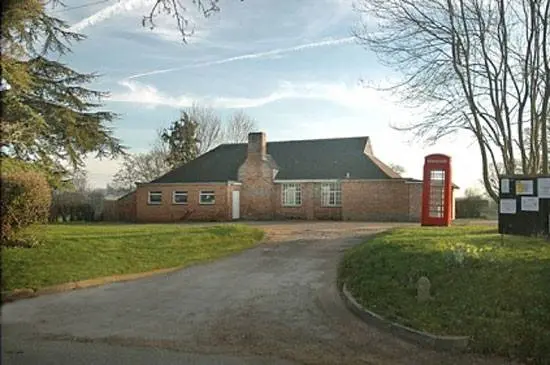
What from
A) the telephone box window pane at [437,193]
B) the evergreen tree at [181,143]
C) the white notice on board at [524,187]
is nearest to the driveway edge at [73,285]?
the white notice on board at [524,187]

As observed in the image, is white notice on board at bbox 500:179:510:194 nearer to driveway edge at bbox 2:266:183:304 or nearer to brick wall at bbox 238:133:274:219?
driveway edge at bbox 2:266:183:304

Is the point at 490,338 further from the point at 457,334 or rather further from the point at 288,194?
the point at 288,194

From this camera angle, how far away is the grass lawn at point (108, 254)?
11622mm

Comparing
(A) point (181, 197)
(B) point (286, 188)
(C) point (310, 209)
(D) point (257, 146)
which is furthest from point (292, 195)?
(A) point (181, 197)

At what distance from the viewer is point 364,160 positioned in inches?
1422

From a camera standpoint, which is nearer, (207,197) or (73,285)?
(73,285)

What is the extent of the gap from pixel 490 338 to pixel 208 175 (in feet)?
105

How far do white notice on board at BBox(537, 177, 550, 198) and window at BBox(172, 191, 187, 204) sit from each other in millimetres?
26569

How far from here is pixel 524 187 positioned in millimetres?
14406

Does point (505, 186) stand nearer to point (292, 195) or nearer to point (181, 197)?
point (292, 195)

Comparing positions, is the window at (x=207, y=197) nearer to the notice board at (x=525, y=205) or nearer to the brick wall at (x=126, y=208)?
the brick wall at (x=126, y=208)

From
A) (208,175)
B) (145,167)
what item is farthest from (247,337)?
(145,167)

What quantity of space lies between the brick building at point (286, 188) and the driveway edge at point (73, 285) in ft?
69.1

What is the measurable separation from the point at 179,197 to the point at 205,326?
3006 cm
